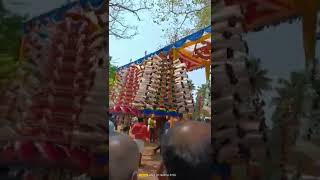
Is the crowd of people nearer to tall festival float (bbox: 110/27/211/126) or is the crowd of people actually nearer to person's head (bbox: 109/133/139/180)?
person's head (bbox: 109/133/139/180)

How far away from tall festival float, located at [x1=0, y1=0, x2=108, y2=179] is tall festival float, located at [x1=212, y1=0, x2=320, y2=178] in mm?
630

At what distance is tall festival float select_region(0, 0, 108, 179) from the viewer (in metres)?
2.34

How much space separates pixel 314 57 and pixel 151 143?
12.0 m

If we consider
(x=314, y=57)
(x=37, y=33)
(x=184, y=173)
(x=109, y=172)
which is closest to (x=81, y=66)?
(x=37, y=33)

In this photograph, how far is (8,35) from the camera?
2328 millimetres

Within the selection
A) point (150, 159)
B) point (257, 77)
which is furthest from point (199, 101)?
point (257, 77)

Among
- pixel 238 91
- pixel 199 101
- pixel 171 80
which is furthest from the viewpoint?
pixel 199 101

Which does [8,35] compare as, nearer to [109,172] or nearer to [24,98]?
[24,98]

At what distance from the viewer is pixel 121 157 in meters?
2.40

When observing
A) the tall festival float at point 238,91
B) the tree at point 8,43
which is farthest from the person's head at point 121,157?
the tree at point 8,43

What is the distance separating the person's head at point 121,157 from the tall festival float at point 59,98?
0.08m

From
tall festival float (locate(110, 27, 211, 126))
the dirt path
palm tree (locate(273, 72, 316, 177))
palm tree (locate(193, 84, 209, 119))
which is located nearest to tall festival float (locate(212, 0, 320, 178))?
palm tree (locate(273, 72, 316, 177))

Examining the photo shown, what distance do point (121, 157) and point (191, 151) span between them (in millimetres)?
449

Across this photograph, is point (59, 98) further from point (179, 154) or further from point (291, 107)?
point (291, 107)
